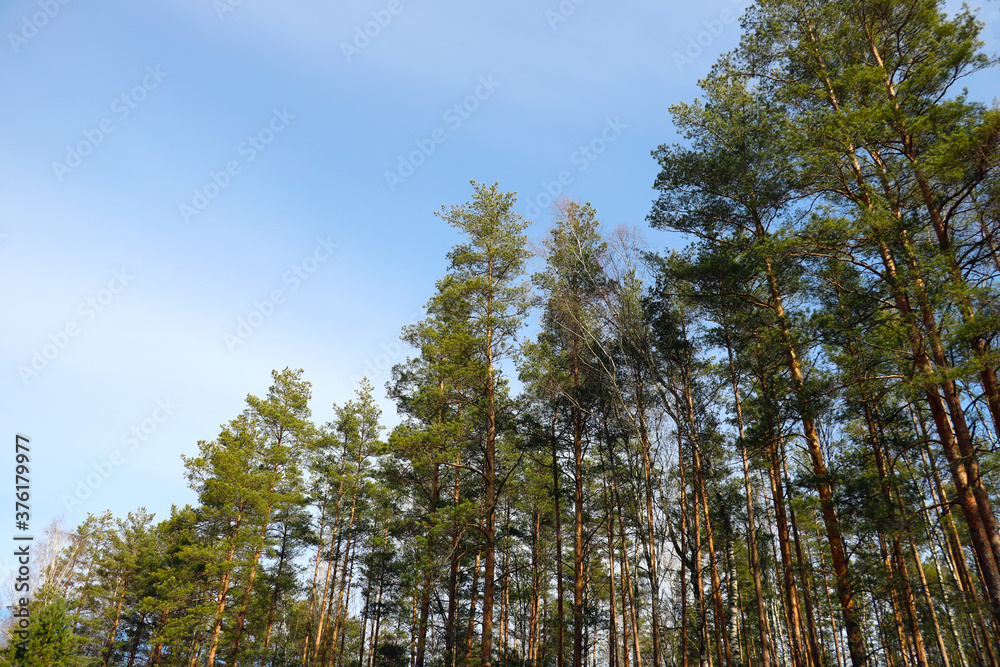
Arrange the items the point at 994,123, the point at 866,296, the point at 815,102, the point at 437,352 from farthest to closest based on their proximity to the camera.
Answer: the point at 437,352
the point at 815,102
the point at 866,296
the point at 994,123

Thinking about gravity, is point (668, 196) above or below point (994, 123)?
above

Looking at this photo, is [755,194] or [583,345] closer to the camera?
[755,194]

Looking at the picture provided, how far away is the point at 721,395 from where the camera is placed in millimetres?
15062

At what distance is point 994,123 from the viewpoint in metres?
7.05

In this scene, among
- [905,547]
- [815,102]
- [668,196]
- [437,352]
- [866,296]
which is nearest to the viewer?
[866,296]

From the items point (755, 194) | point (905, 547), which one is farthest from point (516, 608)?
point (755, 194)

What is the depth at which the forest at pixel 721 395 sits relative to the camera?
7.99m

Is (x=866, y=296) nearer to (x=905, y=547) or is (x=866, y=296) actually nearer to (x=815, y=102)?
(x=815, y=102)

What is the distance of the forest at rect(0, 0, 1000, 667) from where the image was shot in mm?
7988

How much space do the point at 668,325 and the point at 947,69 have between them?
6997 millimetres

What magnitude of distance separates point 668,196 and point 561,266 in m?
3.15

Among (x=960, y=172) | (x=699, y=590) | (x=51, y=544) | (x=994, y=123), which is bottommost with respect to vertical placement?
(x=699, y=590)

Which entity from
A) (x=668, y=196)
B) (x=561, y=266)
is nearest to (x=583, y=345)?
(x=561, y=266)

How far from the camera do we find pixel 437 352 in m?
14.5
